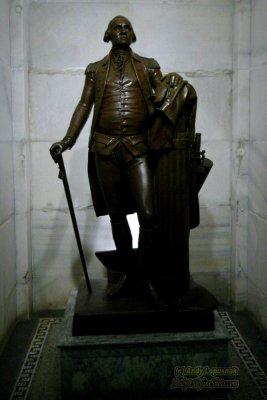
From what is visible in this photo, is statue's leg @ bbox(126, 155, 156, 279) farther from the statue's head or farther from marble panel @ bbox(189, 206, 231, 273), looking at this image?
marble panel @ bbox(189, 206, 231, 273)

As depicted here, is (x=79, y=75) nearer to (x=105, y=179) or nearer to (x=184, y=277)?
(x=105, y=179)

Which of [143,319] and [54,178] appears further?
[54,178]

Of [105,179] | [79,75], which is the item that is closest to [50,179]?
[79,75]

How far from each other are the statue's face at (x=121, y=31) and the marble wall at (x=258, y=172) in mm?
1032

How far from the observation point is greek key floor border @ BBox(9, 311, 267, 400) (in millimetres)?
2279

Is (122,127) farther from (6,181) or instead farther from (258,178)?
(258,178)

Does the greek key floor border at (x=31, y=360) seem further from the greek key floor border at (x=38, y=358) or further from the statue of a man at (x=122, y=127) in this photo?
the statue of a man at (x=122, y=127)

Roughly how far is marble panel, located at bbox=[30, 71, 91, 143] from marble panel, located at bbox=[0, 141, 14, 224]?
1.00 feet

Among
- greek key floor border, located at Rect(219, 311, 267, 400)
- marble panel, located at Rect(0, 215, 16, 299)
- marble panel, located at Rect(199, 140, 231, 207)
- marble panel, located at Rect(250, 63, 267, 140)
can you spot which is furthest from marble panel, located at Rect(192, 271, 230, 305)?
marble panel, located at Rect(0, 215, 16, 299)

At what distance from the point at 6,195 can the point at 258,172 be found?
1750mm

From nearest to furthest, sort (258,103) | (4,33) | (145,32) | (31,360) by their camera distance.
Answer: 1. (31,360)
2. (4,33)
3. (258,103)
4. (145,32)

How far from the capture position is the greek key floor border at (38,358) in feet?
A: 7.48

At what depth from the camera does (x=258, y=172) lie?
303 cm

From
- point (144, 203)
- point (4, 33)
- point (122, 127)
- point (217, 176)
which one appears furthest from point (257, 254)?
point (4, 33)
